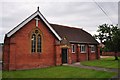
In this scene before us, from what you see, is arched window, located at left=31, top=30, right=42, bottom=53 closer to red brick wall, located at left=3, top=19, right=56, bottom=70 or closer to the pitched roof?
red brick wall, located at left=3, top=19, right=56, bottom=70

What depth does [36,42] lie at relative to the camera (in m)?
22.4

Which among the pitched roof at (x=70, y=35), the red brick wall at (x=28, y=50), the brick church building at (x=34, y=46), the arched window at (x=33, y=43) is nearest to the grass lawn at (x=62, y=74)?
the red brick wall at (x=28, y=50)

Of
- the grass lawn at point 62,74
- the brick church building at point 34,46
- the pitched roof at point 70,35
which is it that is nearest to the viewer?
the grass lawn at point 62,74

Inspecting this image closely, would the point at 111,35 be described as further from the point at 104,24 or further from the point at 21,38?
the point at 21,38

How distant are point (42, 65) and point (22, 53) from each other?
10.7 feet

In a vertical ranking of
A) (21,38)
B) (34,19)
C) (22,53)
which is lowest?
(22,53)

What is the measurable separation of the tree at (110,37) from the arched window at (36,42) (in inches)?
577

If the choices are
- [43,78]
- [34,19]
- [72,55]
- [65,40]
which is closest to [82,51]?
[72,55]

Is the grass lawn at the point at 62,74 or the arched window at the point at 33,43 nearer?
the grass lawn at the point at 62,74

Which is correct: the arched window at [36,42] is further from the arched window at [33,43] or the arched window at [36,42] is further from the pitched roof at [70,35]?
the pitched roof at [70,35]

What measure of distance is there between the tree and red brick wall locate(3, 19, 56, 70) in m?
12.6

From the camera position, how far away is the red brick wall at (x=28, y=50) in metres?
20.3

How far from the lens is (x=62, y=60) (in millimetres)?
25953

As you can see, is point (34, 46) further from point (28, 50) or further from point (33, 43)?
point (28, 50)
